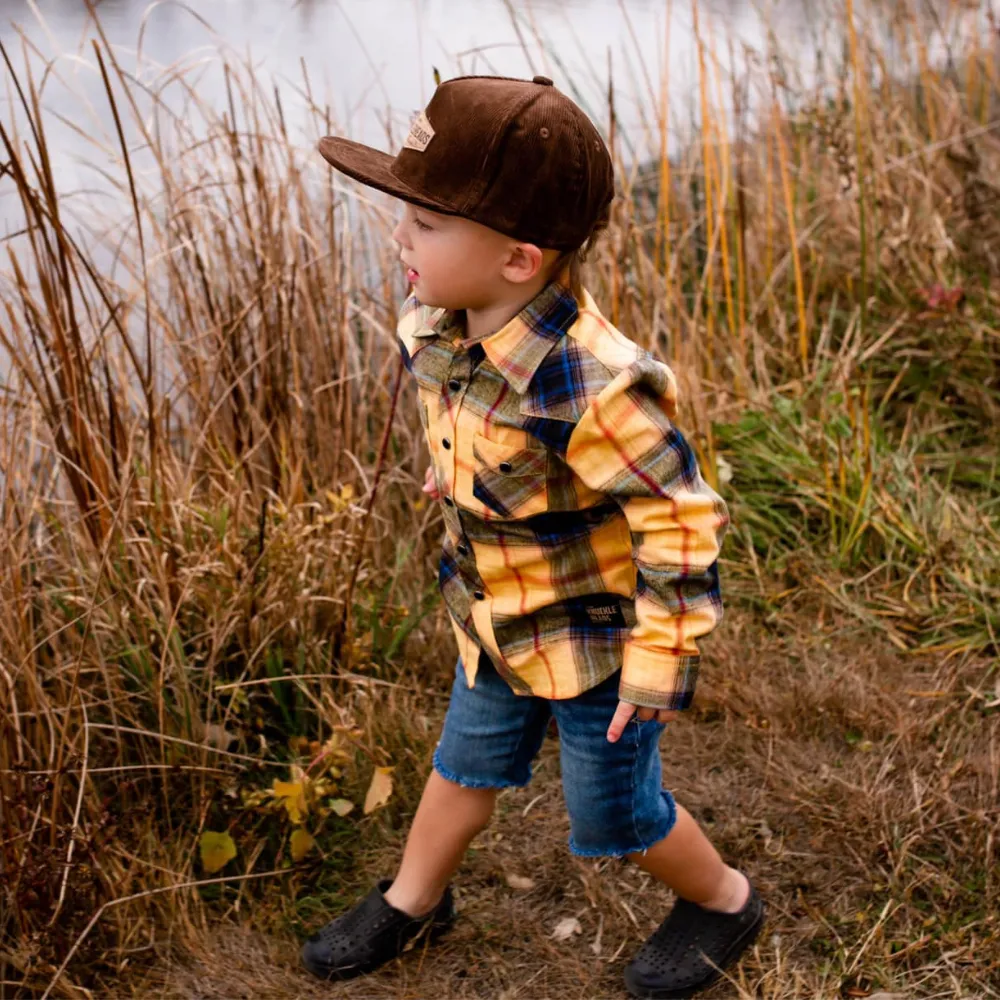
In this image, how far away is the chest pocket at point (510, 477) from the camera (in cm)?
167

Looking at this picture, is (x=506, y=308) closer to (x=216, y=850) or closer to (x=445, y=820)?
(x=445, y=820)

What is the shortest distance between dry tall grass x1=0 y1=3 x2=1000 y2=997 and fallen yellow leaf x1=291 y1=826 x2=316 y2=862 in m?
0.04

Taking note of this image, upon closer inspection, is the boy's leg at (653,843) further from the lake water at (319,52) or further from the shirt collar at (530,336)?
the lake water at (319,52)

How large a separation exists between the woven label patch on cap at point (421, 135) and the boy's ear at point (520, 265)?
6.8 inches

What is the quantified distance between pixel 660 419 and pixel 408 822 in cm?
116

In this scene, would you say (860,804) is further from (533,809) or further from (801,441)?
(801,441)

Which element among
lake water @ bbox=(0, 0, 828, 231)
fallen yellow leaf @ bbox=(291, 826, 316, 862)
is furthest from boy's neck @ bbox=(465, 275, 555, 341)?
lake water @ bbox=(0, 0, 828, 231)

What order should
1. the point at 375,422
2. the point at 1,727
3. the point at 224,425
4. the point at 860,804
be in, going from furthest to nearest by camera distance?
the point at 375,422, the point at 224,425, the point at 860,804, the point at 1,727

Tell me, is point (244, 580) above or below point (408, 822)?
above

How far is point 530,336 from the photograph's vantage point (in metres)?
1.63

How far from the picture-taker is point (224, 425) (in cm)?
292

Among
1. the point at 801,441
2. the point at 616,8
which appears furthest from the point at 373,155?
the point at 616,8

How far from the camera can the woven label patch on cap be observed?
1.57 metres

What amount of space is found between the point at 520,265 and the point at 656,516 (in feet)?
1.23
